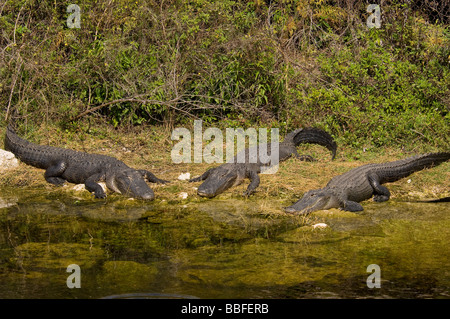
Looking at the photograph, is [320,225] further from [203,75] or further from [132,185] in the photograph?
[203,75]

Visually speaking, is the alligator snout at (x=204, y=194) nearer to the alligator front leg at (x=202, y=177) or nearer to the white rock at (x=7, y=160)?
the alligator front leg at (x=202, y=177)

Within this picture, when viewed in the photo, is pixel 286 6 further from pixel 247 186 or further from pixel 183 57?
pixel 247 186

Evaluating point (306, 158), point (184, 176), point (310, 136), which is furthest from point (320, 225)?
point (310, 136)

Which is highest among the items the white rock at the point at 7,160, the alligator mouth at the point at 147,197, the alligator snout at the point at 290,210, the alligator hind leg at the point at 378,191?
the white rock at the point at 7,160

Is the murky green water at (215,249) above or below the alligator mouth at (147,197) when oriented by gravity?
below

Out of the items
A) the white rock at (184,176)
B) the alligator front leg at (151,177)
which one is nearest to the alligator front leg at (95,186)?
the alligator front leg at (151,177)

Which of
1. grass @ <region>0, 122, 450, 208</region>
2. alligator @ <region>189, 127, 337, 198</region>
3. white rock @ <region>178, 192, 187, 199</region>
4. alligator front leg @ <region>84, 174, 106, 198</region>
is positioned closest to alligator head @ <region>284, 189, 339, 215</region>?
grass @ <region>0, 122, 450, 208</region>

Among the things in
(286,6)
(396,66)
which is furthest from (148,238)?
(286,6)

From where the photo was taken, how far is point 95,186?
6.81m

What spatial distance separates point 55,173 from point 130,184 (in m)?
1.24

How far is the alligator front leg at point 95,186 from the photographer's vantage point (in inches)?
263

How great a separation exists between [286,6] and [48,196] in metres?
6.37
